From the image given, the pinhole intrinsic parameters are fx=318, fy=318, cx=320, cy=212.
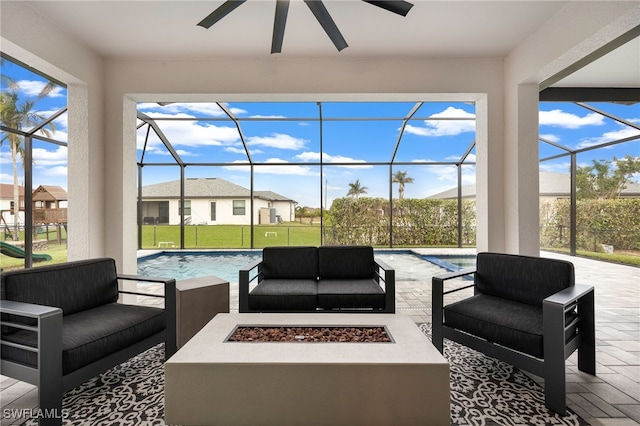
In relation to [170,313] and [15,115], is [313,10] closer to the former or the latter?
[170,313]

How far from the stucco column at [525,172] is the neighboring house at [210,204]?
687 cm

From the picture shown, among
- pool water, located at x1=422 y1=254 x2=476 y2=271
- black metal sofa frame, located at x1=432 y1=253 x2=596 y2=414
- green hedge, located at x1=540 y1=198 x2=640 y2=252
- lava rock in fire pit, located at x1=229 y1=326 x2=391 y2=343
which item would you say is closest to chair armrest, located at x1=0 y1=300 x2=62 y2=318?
lava rock in fire pit, located at x1=229 y1=326 x2=391 y2=343

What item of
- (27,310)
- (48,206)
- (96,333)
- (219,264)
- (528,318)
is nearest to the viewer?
(27,310)

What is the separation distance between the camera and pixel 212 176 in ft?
32.2

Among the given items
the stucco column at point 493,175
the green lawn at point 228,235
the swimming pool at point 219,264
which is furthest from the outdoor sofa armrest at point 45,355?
the green lawn at point 228,235

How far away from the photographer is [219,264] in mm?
8727

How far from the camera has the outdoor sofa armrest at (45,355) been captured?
176cm

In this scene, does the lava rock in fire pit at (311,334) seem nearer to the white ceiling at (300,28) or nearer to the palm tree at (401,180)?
the white ceiling at (300,28)

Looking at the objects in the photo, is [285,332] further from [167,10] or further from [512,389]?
[167,10]

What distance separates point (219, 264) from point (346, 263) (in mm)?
5882

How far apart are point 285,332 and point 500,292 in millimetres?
1983

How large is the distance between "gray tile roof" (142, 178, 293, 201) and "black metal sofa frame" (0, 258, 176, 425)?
6.48 metres

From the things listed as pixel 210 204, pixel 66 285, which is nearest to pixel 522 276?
pixel 66 285

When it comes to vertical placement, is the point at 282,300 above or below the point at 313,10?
below
